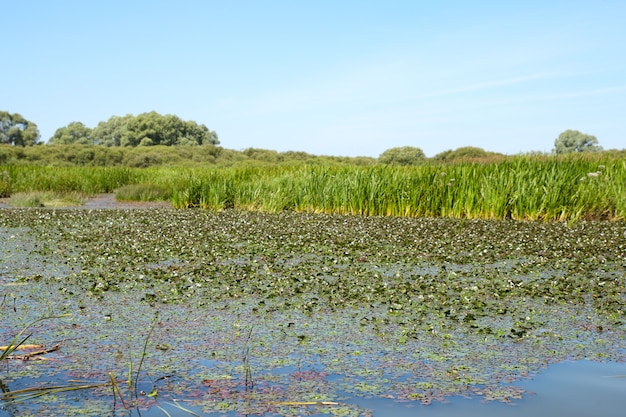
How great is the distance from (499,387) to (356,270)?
4.26 meters

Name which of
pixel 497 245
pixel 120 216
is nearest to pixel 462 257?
pixel 497 245

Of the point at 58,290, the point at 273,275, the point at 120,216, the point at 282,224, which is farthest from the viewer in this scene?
the point at 120,216

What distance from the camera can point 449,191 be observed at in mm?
16016

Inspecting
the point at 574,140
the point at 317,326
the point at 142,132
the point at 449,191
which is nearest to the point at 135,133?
the point at 142,132

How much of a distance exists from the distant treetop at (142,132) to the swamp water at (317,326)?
2427 inches

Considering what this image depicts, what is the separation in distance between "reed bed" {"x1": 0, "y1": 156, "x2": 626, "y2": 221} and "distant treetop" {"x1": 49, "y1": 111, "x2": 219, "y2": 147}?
5158 centimetres

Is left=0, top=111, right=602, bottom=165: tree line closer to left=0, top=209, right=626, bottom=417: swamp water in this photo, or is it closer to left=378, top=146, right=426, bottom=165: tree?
left=378, top=146, right=426, bottom=165: tree

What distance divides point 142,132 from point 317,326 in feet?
223

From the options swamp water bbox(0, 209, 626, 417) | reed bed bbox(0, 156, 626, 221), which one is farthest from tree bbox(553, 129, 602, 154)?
swamp water bbox(0, 209, 626, 417)

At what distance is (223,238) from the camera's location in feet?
36.6

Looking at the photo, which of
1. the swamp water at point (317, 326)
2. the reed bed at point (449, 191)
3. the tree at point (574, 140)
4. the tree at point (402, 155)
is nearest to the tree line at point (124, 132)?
the tree at point (402, 155)

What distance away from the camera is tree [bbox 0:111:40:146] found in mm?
73938

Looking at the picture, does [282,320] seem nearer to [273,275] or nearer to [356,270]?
[273,275]

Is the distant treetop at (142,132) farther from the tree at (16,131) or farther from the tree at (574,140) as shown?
the tree at (574,140)
